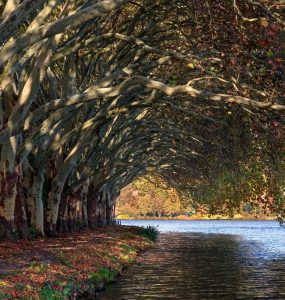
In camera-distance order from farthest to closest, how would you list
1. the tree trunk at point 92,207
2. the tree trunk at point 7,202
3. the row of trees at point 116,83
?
the tree trunk at point 92,207 → the tree trunk at point 7,202 → the row of trees at point 116,83

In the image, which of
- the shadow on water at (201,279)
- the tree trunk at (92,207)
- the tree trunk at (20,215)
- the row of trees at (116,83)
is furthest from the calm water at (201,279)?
the tree trunk at (92,207)

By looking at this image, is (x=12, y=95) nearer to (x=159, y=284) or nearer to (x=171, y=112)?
(x=159, y=284)

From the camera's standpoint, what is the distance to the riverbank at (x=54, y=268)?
553 inches

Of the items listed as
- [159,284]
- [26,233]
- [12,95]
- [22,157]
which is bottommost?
[159,284]

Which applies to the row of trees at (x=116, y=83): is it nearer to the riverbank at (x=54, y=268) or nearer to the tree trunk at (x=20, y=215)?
the tree trunk at (x=20, y=215)

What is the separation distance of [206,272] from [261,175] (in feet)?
41.6

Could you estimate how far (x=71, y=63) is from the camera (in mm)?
24234

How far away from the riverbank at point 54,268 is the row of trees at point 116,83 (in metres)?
2.45

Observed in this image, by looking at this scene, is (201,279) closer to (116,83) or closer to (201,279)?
→ (201,279)

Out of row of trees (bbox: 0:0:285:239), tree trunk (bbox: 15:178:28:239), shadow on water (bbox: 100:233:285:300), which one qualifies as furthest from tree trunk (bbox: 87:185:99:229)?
tree trunk (bbox: 15:178:28:239)

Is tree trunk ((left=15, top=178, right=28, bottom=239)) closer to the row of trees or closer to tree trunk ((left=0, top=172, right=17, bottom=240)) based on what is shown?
the row of trees

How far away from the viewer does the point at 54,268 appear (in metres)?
17.3

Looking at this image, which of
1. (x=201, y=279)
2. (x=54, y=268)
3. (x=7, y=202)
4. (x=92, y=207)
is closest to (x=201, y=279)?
(x=201, y=279)

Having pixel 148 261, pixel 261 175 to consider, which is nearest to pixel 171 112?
pixel 261 175
